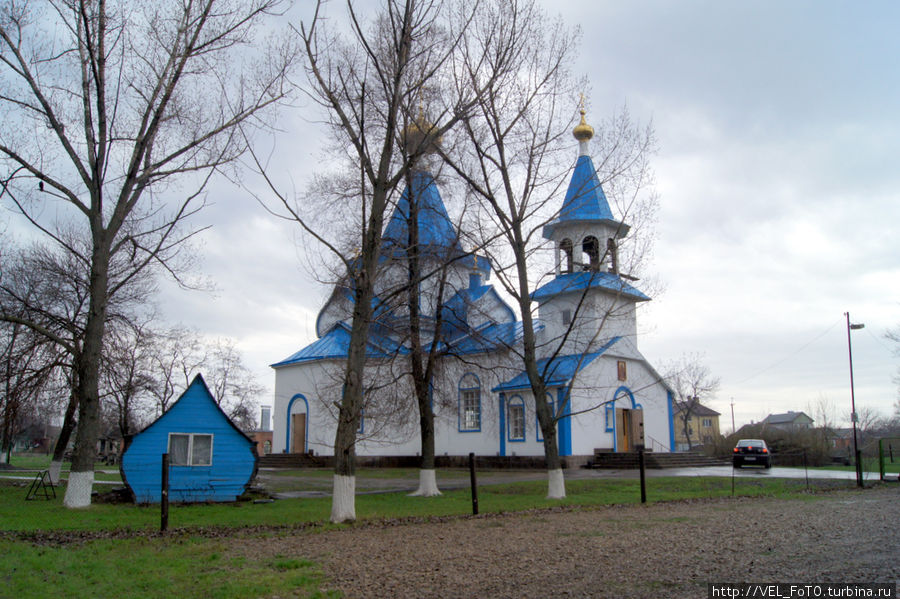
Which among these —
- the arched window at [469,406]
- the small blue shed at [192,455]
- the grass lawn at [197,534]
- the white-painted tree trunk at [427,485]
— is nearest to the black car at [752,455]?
the grass lawn at [197,534]

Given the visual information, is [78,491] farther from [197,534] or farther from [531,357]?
[531,357]

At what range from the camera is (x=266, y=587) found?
6.27m

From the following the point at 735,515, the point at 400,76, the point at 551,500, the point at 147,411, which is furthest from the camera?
the point at 147,411

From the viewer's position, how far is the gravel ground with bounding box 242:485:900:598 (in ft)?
20.5

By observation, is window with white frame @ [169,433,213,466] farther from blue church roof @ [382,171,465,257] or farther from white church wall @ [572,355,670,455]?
white church wall @ [572,355,670,455]

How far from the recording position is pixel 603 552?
307 inches

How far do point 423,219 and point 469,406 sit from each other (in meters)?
14.3

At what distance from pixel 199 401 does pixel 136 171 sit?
17.7ft

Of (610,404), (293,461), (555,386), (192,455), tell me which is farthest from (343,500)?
(293,461)

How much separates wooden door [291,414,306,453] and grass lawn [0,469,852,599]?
14.5 meters

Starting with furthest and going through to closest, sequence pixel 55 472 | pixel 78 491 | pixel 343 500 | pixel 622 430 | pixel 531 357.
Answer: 1. pixel 622 430
2. pixel 55 472
3. pixel 531 357
4. pixel 78 491
5. pixel 343 500

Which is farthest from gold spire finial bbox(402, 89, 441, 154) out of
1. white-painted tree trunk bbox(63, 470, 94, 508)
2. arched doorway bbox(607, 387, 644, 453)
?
arched doorway bbox(607, 387, 644, 453)

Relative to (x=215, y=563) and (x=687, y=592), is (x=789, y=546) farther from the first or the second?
(x=215, y=563)

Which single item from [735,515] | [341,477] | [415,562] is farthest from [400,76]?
[735,515]
